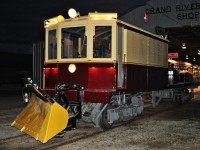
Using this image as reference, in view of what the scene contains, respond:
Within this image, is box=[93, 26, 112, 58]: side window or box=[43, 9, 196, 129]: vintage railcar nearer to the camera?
box=[43, 9, 196, 129]: vintage railcar

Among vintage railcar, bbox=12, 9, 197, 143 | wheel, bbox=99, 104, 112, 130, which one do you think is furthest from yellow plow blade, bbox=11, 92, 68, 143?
wheel, bbox=99, 104, 112, 130

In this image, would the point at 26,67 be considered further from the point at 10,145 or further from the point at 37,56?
the point at 10,145

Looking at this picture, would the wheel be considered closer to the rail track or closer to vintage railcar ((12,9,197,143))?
vintage railcar ((12,9,197,143))

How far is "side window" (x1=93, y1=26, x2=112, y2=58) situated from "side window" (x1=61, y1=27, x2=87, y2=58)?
13.8 inches

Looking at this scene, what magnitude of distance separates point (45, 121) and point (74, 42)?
3.40 m

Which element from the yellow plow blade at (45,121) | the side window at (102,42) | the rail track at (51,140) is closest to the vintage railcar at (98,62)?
the side window at (102,42)

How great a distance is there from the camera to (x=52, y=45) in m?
10.5

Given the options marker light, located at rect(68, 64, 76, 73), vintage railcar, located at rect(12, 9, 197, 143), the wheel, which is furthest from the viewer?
marker light, located at rect(68, 64, 76, 73)

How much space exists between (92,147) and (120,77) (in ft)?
10.4

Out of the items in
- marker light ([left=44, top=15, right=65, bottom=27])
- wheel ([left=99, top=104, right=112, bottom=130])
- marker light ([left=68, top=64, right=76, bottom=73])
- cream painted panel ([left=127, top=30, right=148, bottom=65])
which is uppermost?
marker light ([left=44, top=15, right=65, bottom=27])

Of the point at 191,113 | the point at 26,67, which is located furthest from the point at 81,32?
the point at 26,67

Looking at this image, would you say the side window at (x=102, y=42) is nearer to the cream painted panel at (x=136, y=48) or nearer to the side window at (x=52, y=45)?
the cream painted panel at (x=136, y=48)

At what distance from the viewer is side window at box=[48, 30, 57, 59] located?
10.4 meters

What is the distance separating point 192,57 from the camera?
2206 inches
